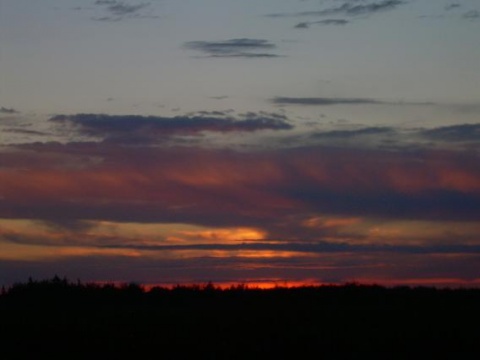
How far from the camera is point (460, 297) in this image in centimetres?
3278

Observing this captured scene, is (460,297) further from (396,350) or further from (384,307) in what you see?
(396,350)

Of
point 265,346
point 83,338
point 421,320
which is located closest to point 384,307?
point 421,320

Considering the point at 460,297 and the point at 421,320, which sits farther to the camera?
the point at 460,297

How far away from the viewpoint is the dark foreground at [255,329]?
923 inches

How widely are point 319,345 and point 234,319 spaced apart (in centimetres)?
359

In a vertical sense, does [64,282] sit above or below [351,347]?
above

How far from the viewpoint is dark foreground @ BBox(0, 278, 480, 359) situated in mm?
23453

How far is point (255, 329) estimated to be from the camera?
25.3 meters

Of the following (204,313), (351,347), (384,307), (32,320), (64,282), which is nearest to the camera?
(351,347)

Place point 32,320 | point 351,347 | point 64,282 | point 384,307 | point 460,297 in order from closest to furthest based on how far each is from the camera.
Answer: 1. point 351,347
2. point 32,320
3. point 384,307
4. point 460,297
5. point 64,282

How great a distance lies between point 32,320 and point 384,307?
1037 cm

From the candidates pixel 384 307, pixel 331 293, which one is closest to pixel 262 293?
pixel 331 293

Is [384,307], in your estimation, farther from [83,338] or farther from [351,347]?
[83,338]

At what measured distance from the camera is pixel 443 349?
78.4ft
